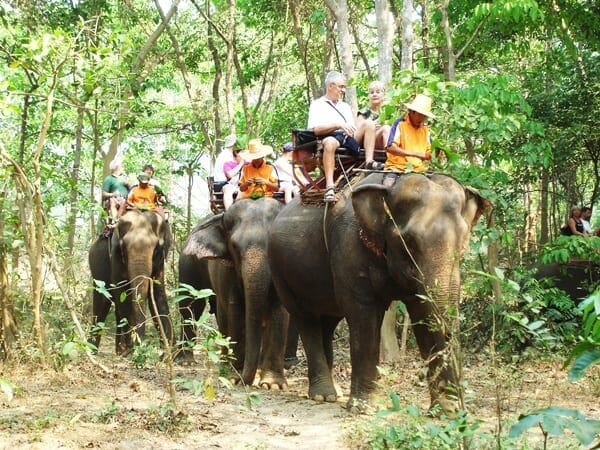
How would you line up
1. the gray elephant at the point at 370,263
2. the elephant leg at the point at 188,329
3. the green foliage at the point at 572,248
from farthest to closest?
the elephant leg at the point at 188,329, the green foliage at the point at 572,248, the gray elephant at the point at 370,263

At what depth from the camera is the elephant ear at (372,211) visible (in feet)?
24.2

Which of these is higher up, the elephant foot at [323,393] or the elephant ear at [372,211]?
the elephant ear at [372,211]

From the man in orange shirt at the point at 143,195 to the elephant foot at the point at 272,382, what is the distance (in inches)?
180

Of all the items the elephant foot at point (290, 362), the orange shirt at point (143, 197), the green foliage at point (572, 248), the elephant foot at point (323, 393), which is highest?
the orange shirt at point (143, 197)

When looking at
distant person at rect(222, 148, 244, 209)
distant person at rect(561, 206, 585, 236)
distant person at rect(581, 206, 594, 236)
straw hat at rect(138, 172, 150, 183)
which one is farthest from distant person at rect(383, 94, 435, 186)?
distant person at rect(581, 206, 594, 236)

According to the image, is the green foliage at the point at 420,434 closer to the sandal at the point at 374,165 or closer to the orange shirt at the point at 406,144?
the orange shirt at the point at 406,144

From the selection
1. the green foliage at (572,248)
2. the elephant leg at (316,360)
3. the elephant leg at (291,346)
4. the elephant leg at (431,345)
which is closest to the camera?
the elephant leg at (431,345)

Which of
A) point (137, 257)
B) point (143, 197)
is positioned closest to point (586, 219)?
point (143, 197)

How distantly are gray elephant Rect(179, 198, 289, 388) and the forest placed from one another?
50cm

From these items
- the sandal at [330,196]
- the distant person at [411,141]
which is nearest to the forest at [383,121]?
the distant person at [411,141]

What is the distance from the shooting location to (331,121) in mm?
8352

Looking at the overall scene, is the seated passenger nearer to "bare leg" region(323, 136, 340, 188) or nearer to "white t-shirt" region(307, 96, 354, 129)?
"white t-shirt" region(307, 96, 354, 129)

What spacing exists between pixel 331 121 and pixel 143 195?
18.6ft

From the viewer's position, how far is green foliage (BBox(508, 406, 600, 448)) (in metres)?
3.00
